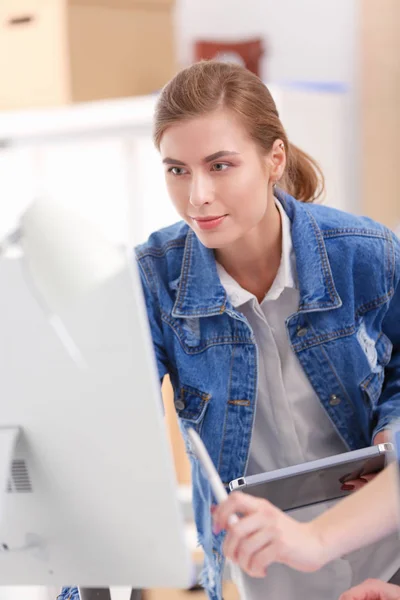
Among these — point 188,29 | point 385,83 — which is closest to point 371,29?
point 385,83

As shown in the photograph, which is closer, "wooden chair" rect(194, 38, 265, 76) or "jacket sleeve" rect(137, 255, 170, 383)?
"jacket sleeve" rect(137, 255, 170, 383)

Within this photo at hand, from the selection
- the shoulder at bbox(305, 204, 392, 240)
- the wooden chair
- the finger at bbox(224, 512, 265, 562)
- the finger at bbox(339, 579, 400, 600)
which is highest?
the wooden chair

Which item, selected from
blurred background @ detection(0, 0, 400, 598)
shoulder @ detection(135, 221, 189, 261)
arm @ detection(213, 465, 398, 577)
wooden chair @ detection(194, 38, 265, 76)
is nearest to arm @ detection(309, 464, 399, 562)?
arm @ detection(213, 465, 398, 577)

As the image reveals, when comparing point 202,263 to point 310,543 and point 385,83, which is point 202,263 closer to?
point 310,543

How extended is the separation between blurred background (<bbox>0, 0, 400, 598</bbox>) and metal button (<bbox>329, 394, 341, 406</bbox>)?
1104 mm

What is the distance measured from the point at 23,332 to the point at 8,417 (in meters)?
0.10

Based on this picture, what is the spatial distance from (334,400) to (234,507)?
47 cm

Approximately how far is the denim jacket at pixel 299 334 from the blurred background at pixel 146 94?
0.98 m

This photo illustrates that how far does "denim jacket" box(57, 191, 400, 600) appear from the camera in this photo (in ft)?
4.13

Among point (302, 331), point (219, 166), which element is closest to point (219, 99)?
point (219, 166)

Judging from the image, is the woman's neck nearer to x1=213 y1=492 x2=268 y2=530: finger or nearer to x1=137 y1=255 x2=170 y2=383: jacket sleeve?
x1=137 y1=255 x2=170 y2=383: jacket sleeve

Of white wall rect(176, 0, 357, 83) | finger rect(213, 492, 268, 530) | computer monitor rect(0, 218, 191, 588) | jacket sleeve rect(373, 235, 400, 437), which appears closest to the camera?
computer monitor rect(0, 218, 191, 588)

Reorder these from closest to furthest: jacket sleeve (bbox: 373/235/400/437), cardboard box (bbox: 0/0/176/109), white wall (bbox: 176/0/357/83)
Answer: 1. jacket sleeve (bbox: 373/235/400/437)
2. cardboard box (bbox: 0/0/176/109)
3. white wall (bbox: 176/0/357/83)

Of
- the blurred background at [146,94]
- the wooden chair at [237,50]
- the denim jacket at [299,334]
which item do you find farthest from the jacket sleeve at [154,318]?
the wooden chair at [237,50]
